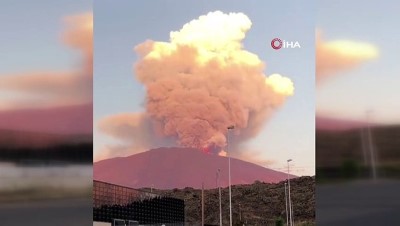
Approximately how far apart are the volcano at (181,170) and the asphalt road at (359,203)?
→ 61.3 inches

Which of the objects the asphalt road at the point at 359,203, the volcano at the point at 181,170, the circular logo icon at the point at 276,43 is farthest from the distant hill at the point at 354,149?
the volcano at the point at 181,170

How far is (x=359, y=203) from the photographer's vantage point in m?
2.20

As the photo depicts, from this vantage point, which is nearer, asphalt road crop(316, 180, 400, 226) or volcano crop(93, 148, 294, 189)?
asphalt road crop(316, 180, 400, 226)

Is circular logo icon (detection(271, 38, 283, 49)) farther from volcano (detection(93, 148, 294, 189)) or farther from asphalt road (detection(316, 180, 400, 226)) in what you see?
asphalt road (detection(316, 180, 400, 226))

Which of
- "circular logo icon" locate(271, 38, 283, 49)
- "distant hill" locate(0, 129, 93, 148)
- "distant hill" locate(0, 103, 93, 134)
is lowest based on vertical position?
"distant hill" locate(0, 129, 93, 148)

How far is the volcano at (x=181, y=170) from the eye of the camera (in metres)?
3.82

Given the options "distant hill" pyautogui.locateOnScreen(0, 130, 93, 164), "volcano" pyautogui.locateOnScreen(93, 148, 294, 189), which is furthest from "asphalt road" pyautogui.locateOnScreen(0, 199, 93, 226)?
"volcano" pyautogui.locateOnScreen(93, 148, 294, 189)

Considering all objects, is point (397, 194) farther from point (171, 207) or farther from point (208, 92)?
point (171, 207)

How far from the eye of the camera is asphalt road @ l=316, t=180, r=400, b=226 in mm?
2170

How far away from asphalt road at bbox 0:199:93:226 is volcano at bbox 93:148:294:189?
1.45 m

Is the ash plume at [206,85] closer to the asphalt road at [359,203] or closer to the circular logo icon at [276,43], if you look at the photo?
the circular logo icon at [276,43]

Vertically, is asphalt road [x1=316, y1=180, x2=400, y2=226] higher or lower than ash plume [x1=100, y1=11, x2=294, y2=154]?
lower

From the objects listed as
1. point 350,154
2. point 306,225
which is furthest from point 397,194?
point 306,225

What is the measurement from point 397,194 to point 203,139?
1796mm
